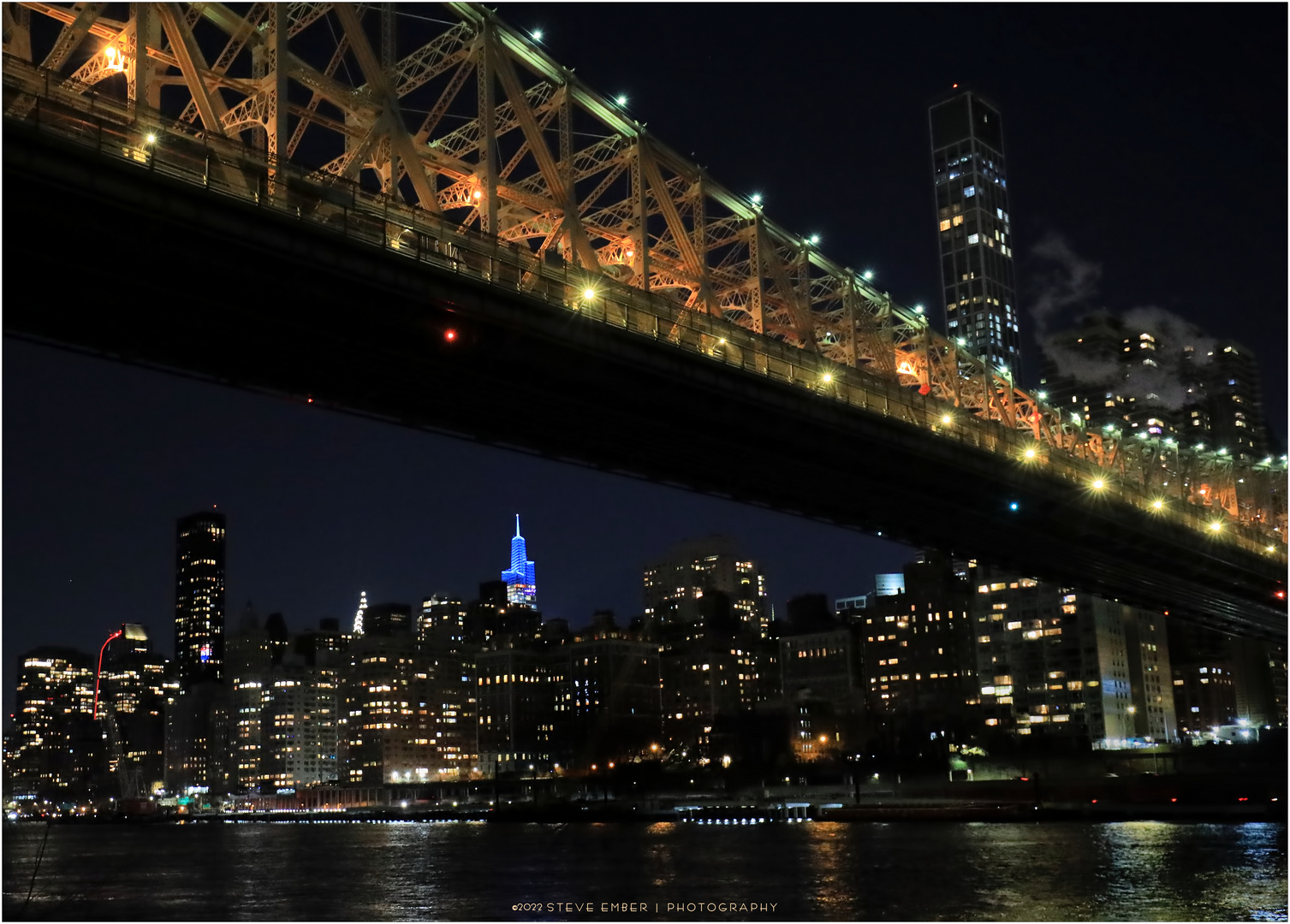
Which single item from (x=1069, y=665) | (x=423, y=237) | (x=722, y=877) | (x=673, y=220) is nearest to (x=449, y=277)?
(x=423, y=237)

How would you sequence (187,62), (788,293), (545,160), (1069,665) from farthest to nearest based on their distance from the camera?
(1069,665)
(788,293)
(545,160)
(187,62)

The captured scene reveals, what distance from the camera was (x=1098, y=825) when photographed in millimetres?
91625

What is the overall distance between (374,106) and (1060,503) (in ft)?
137

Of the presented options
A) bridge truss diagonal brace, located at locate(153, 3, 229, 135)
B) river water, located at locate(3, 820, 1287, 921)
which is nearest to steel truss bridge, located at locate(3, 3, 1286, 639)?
bridge truss diagonal brace, located at locate(153, 3, 229, 135)

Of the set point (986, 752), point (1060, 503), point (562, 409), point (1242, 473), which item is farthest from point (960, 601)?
point (562, 409)

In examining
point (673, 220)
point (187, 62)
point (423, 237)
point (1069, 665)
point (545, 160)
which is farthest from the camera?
A: point (1069, 665)

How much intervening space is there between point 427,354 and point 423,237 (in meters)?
3.73

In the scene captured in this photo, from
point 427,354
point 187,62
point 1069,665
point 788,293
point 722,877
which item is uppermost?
point 788,293

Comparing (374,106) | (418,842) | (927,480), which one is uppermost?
(374,106)

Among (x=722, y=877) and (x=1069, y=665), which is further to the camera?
(x=1069, y=665)

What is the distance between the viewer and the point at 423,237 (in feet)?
127

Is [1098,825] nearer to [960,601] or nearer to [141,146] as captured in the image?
[141,146]

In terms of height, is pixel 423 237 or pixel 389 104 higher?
pixel 389 104

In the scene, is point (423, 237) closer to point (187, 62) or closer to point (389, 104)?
point (389, 104)
